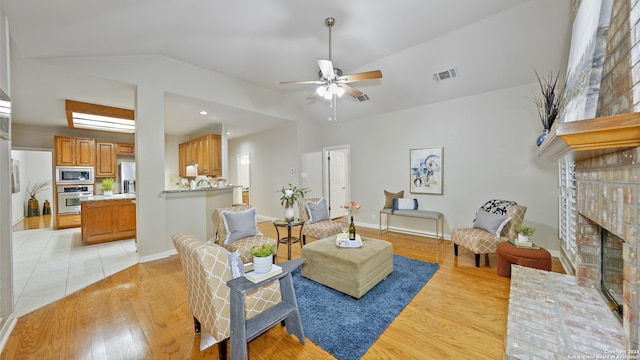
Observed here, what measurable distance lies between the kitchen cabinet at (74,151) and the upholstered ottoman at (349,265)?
A: 6.57m

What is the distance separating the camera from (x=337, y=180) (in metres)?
6.77

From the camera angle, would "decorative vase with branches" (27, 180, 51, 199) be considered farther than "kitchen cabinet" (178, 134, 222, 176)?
Yes

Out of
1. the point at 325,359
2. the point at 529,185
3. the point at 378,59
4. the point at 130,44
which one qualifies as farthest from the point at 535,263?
the point at 130,44

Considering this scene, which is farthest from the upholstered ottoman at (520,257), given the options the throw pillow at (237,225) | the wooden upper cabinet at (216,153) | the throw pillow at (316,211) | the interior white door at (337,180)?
the wooden upper cabinet at (216,153)

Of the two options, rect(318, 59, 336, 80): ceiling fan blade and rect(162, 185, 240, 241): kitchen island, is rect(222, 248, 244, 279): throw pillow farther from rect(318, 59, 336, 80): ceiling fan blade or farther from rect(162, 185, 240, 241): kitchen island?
rect(162, 185, 240, 241): kitchen island

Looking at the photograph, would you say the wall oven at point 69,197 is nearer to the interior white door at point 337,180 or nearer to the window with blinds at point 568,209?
the interior white door at point 337,180

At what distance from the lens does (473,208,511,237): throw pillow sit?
10.5ft

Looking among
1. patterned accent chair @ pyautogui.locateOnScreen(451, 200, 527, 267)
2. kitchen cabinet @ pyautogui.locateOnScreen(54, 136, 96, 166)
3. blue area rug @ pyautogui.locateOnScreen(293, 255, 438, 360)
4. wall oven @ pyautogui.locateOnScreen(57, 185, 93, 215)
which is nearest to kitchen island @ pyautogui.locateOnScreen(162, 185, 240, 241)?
blue area rug @ pyautogui.locateOnScreen(293, 255, 438, 360)

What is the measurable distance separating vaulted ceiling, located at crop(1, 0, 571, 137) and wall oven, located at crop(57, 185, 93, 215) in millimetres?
1883

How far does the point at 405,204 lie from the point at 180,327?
417cm

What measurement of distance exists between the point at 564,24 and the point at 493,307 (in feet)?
11.0

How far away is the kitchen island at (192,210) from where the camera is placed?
3768 mm

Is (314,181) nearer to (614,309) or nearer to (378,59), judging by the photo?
(378,59)

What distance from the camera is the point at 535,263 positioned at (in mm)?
2561
